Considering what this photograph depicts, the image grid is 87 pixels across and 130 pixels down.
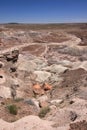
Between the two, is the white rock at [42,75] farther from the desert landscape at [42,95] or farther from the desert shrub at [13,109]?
the desert shrub at [13,109]

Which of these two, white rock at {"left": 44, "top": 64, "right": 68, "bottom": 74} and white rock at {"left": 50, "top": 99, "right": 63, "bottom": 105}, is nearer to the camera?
white rock at {"left": 50, "top": 99, "right": 63, "bottom": 105}

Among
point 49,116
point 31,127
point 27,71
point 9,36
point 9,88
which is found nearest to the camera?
point 31,127

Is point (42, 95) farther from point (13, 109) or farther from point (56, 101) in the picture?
point (13, 109)

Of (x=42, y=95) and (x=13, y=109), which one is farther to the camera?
(x=42, y=95)

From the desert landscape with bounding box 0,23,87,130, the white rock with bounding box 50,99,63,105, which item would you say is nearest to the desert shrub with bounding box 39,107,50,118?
the desert landscape with bounding box 0,23,87,130

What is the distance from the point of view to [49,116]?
63.6 ft

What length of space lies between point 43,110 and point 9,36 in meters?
56.1

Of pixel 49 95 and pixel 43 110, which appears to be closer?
pixel 43 110

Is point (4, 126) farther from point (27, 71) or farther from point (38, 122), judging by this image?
point (27, 71)

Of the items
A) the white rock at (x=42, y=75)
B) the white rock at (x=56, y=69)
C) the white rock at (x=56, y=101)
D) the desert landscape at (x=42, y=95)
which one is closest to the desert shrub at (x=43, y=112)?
the desert landscape at (x=42, y=95)

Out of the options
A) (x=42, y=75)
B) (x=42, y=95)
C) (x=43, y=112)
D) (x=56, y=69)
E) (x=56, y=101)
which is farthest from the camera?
(x=56, y=69)

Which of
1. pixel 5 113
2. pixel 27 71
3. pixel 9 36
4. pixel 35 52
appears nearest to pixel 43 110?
pixel 5 113

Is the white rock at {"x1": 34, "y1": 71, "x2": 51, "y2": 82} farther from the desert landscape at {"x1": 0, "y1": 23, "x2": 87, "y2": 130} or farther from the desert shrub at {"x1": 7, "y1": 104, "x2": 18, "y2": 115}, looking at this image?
the desert shrub at {"x1": 7, "y1": 104, "x2": 18, "y2": 115}

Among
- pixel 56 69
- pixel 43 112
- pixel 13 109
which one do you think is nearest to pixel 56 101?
pixel 43 112
